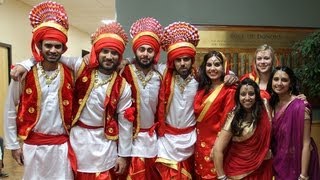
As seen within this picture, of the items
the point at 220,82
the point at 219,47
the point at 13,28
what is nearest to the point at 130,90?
the point at 220,82

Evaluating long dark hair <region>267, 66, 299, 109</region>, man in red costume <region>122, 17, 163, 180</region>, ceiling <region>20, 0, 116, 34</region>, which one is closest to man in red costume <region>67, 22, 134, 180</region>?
man in red costume <region>122, 17, 163, 180</region>

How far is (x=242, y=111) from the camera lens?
2543 mm

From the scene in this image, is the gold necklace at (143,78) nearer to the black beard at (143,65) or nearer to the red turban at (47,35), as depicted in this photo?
the black beard at (143,65)

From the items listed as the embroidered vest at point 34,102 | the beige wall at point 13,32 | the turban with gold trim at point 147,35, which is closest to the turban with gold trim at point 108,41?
the turban with gold trim at point 147,35

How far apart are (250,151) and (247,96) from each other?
0.38 meters

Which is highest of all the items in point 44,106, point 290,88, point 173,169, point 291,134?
point 290,88

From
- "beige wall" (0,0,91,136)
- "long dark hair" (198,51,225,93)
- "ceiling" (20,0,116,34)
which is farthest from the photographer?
"ceiling" (20,0,116,34)

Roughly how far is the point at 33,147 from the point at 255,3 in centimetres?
298

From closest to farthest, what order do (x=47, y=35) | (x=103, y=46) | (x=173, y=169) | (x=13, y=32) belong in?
(x=47, y=35), (x=103, y=46), (x=173, y=169), (x=13, y=32)

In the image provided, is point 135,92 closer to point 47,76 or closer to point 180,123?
point 180,123

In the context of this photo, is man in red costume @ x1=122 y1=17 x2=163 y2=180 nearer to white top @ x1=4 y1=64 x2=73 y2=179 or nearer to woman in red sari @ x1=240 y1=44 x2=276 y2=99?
white top @ x1=4 y1=64 x2=73 y2=179

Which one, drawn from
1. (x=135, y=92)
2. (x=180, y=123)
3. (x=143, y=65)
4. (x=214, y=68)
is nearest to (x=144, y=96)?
(x=135, y=92)

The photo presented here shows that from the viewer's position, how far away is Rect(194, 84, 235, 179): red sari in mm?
2721

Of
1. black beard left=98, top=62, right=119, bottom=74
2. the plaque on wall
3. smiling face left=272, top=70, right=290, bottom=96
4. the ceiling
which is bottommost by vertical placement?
smiling face left=272, top=70, right=290, bottom=96
